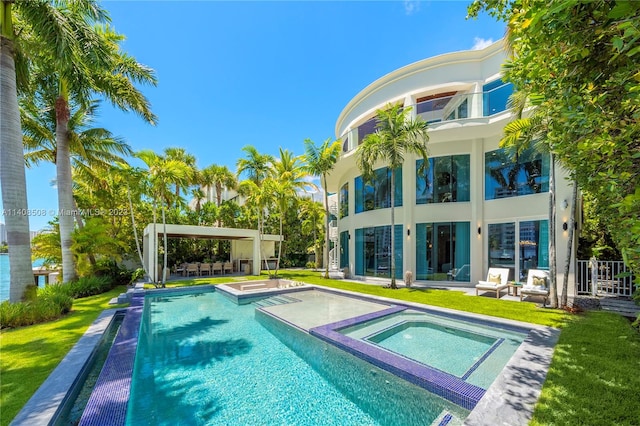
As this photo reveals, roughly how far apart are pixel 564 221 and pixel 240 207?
71.7ft

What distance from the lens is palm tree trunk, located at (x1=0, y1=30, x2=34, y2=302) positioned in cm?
770

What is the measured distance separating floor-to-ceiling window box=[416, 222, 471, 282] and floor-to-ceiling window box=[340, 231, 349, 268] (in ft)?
17.9

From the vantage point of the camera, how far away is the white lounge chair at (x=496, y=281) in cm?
1079

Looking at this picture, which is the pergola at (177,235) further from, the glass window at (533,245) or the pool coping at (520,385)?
the pool coping at (520,385)

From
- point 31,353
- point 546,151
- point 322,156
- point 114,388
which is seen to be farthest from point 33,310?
point 546,151

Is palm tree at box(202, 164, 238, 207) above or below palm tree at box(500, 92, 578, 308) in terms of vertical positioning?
above

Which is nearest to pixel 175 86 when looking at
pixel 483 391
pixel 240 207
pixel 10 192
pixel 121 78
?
pixel 121 78

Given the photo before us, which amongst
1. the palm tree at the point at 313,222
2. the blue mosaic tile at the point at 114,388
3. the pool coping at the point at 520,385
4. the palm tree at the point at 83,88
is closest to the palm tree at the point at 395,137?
the pool coping at the point at 520,385

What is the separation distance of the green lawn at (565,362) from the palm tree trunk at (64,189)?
430 centimetres

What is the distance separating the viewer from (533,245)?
37.9 ft

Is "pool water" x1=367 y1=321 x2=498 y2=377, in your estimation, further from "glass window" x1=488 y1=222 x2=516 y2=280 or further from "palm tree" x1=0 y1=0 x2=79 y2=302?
"palm tree" x1=0 y1=0 x2=79 y2=302

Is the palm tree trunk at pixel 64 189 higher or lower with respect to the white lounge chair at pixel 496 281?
higher

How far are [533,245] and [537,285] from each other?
6.92ft

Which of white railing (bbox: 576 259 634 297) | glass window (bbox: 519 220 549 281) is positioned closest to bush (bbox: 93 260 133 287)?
glass window (bbox: 519 220 549 281)
